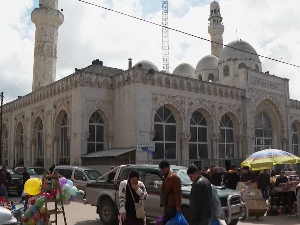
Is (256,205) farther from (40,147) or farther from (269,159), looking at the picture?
(40,147)

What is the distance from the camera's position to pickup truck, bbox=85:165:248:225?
827 centimetres

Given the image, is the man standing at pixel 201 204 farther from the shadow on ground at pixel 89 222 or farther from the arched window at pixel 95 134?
the arched window at pixel 95 134

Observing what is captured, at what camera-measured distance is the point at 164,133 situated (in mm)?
24328

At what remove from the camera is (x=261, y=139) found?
31.3 metres

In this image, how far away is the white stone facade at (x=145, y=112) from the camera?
22781 millimetres

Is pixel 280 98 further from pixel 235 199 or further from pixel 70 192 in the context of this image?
pixel 70 192

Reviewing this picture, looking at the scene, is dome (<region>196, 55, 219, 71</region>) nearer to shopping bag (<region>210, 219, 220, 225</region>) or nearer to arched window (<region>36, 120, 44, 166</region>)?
arched window (<region>36, 120, 44, 166</region>)

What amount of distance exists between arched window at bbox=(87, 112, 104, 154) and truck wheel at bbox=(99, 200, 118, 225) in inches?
549

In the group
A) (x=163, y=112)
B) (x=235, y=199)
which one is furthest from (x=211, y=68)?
(x=235, y=199)

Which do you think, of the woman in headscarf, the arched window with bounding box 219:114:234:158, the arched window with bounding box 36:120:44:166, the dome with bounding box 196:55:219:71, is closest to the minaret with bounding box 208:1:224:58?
the dome with bounding box 196:55:219:71

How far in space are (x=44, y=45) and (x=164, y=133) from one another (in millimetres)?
16375

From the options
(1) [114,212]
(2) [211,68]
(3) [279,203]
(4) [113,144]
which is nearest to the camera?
(1) [114,212]

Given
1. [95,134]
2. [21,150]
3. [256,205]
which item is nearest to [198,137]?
[95,134]

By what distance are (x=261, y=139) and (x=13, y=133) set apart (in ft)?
81.6
